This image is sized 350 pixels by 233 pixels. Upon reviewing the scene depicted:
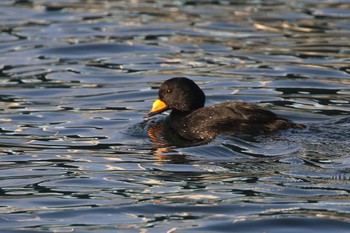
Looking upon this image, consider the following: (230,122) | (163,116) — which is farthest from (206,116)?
(163,116)

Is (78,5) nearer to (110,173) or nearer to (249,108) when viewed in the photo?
(249,108)

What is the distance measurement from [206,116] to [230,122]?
0.37 metres

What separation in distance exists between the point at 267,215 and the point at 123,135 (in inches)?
161

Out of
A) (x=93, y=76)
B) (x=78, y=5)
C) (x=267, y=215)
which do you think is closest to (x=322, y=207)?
(x=267, y=215)

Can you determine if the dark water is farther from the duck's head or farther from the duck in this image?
the duck's head

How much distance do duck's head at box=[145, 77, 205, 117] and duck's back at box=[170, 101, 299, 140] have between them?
1.41 feet

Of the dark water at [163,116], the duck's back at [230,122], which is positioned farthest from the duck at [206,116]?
the dark water at [163,116]

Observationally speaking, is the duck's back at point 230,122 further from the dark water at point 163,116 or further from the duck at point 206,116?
the dark water at point 163,116

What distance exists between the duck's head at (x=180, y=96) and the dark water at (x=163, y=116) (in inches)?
15.2

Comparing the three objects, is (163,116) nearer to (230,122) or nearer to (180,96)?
(180,96)

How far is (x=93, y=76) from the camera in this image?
17562 mm

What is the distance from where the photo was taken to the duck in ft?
42.6

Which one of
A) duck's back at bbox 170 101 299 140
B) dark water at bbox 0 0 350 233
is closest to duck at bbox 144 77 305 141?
duck's back at bbox 170 101 299 140

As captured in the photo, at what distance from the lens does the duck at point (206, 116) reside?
42.6 feet
